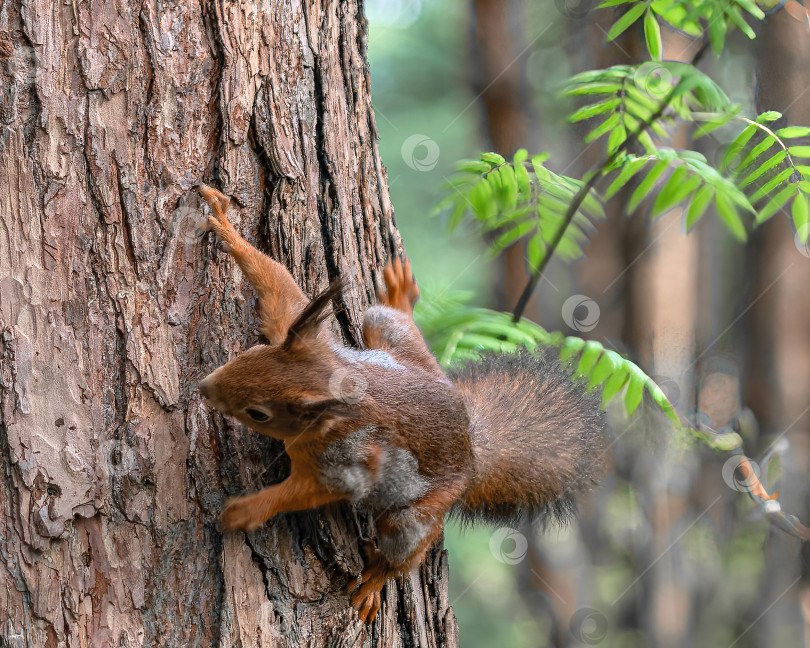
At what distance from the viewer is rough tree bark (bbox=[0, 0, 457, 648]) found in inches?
34.1

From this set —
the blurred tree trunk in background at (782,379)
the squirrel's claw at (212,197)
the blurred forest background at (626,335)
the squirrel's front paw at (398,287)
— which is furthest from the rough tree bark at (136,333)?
the blurred tree trunk in background at (782,379)

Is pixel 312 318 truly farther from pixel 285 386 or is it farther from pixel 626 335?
pixel 626 335

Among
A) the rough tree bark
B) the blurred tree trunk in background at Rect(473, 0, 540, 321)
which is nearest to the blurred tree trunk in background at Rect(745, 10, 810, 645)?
the blurred tree trunk in background at Rect(473, 0, 540, 321)

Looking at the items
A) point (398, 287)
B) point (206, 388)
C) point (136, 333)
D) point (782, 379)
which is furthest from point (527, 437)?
point (782, 379)

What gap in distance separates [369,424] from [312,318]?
0.20 meters

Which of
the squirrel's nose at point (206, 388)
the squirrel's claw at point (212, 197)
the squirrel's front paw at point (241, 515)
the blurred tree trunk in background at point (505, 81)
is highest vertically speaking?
the blurred tree trunk in background at point (505, 81)

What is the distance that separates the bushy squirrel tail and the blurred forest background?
1232 mm

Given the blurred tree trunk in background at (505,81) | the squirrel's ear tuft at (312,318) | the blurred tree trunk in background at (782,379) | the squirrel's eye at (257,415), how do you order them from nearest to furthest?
the squirrel's ear tuft at (312,318)
the squirrel's eye at (257,415)
the blurred tree trunk in background at (782,379)
the blurred tree trunk in background at (505,81)

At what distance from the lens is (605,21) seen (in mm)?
2709

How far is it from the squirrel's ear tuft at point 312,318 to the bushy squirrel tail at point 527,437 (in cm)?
43

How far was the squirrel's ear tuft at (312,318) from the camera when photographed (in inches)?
33.5

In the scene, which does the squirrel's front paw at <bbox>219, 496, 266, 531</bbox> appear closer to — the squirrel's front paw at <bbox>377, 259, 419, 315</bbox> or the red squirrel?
the red squirrel

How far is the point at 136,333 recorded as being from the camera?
36.1 inches

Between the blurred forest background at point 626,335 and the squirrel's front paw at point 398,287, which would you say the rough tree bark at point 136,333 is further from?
the blurred forest background at point 626,335
